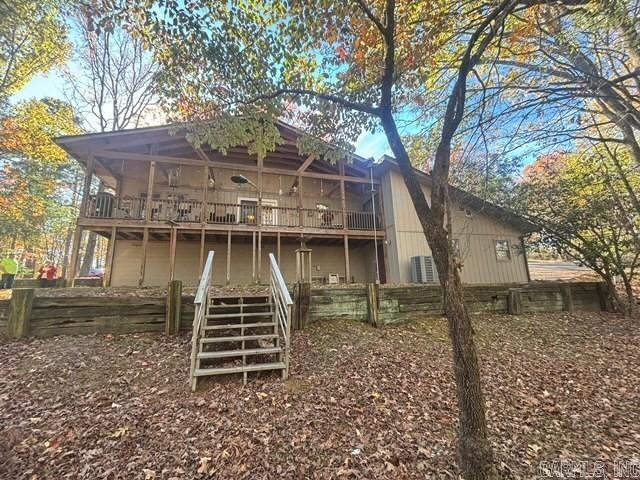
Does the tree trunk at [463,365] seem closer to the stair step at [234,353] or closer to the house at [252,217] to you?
the stair step at [234,353]

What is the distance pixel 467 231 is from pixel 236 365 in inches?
459

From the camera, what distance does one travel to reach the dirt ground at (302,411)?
97.4 inches

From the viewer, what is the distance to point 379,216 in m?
12.6

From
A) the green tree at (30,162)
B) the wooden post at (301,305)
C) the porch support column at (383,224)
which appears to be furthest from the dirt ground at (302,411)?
the green tree at (30,162)

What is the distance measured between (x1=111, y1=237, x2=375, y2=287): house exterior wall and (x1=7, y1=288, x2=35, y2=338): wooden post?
7100 mm

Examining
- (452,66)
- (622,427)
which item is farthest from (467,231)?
(622,427)

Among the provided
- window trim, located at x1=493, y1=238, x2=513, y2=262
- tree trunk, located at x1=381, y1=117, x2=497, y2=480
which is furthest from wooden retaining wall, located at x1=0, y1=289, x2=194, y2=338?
window trim, located at x1=493, y1=238, x2=513, y2=262

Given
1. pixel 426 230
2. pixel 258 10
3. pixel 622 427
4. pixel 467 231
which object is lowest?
pixel 622 427

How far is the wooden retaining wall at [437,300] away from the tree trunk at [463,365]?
3.47 meters

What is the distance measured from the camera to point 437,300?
6.60 metres

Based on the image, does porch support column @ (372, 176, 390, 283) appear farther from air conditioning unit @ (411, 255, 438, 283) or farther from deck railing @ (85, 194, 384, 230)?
air conditioning unit @ (411, 255, 438, 283)

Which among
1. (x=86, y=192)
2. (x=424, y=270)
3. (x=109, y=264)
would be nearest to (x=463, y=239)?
(x=424, y=270)

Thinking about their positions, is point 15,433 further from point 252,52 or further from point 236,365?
point 252,52

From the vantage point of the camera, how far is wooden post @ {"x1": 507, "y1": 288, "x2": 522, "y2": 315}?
710 cm
